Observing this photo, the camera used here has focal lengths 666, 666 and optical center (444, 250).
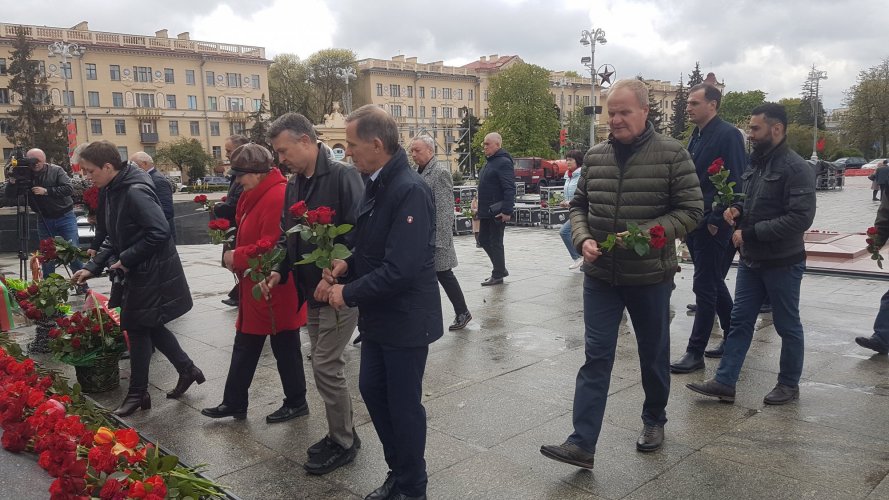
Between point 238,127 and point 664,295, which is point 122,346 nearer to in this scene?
point 664,295

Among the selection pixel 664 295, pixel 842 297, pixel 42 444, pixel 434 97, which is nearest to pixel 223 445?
pixel 42 444

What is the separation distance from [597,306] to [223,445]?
2.37 m

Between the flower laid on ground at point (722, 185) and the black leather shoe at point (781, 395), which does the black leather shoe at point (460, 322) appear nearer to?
the flower laid on ground at point (722, 185)

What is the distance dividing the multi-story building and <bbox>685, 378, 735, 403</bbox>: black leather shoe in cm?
6914

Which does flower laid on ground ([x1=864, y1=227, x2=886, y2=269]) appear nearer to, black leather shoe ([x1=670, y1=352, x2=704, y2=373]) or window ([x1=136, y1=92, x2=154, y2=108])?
black leather shoe ([x1=670, y1=352, x2=704, y2=373])

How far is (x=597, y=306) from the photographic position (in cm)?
355

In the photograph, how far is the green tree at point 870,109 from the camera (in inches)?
2127

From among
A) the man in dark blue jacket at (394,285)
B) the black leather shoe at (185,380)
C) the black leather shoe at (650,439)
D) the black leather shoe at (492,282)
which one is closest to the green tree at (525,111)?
the black leather shoe at (492,282)

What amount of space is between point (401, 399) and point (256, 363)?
5.42 feet

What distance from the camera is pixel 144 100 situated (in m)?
73.1

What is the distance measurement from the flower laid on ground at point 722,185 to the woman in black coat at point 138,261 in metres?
3.79

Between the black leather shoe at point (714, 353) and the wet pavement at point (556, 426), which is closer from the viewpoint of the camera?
the wet pavement at point (556, 426)

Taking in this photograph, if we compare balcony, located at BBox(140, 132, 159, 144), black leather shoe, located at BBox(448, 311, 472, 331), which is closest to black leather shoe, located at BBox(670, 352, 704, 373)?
black leather shoe, located at BBox(448, 311, 472, 331)

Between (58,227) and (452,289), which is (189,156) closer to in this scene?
(58,227)
